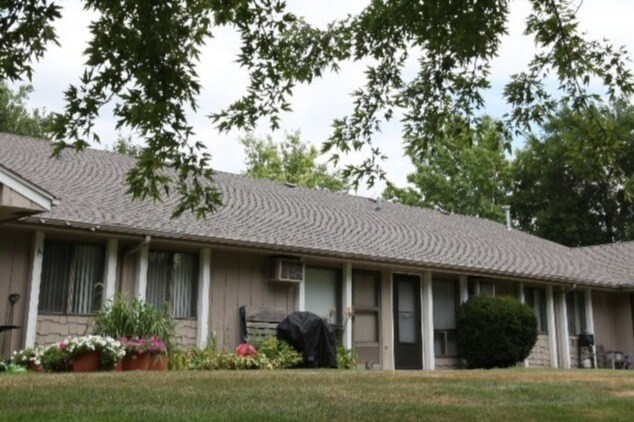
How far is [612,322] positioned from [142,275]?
14.7m

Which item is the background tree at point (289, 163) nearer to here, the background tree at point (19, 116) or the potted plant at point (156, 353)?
the background tree at point (19, 116)

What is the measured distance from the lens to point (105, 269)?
12203 mm

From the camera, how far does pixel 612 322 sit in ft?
68.4

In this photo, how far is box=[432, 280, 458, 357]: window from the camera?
16.8 meters

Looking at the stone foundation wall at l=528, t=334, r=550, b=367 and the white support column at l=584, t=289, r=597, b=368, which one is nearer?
the stone foundation wall at l=528, t=334, r=550, b=367

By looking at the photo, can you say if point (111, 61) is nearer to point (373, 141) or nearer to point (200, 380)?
point (373, 141)

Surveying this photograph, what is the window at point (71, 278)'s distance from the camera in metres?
11.7

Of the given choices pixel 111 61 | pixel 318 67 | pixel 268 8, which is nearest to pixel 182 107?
pixel 111 61

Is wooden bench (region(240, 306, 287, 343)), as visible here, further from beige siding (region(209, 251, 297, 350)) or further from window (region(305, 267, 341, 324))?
window (region(305, 267, 341, 324))

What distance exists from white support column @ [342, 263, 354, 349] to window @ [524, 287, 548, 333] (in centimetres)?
618

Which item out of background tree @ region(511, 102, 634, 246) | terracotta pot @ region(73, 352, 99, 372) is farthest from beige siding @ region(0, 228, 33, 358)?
background tree @ region(511, 102, 634, 246)

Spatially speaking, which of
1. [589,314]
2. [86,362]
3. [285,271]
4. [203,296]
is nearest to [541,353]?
[589,314]

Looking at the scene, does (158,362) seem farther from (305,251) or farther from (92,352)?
(305,251)

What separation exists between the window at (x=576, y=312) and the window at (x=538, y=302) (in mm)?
1128
